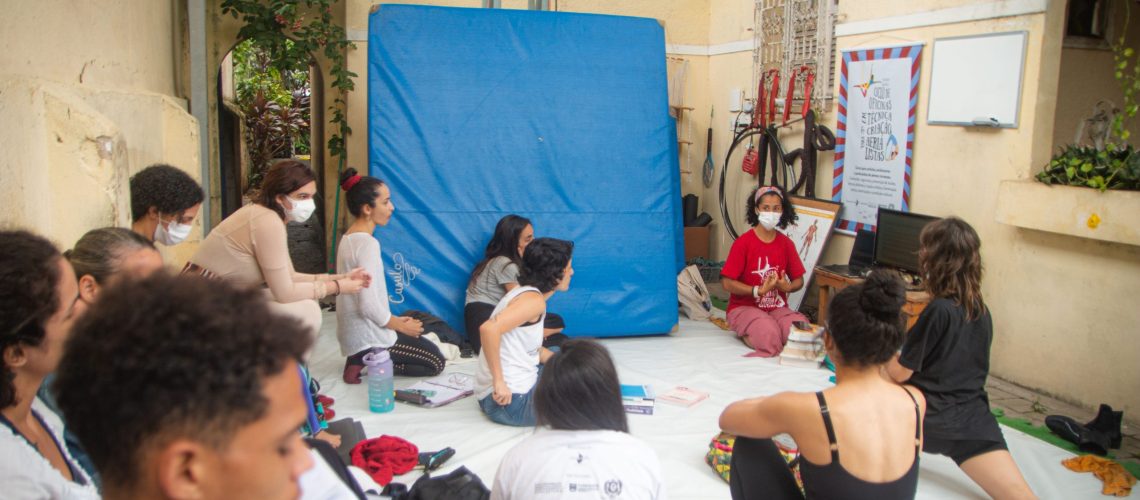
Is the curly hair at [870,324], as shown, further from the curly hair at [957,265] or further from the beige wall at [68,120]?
the beige wall at [68,120]

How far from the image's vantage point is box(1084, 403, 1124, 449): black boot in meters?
4.15

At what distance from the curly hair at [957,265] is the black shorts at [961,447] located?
518 millimetres

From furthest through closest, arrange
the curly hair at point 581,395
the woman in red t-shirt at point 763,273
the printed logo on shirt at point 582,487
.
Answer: the woman in red t-shirt at point 763,273 → the curly hair at point 581,395 → the printed logo on shirt at point 582,487

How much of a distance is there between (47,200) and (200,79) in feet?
12.0

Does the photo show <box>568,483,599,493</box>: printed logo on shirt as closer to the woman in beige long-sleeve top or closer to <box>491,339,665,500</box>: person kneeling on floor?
<box>491,339,665,500</box>: person kneeling on floor

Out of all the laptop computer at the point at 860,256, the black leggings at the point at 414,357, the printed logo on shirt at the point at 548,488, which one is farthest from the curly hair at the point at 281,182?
the laptop computer at the point at 860,256

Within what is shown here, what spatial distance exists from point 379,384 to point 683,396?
66.2 inches

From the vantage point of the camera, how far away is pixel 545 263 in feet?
13.2

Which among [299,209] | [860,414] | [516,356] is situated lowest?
[516,356]

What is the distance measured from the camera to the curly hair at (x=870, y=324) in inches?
94.1

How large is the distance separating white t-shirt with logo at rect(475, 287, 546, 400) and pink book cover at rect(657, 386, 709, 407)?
0.89 metres

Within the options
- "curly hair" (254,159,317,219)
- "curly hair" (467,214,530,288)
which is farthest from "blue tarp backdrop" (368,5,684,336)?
"curly hair" (254,159,317,219)

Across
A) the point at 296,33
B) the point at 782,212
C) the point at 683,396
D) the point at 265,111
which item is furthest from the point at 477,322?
the point at 265,111

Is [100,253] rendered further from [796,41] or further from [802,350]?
[796,41]
